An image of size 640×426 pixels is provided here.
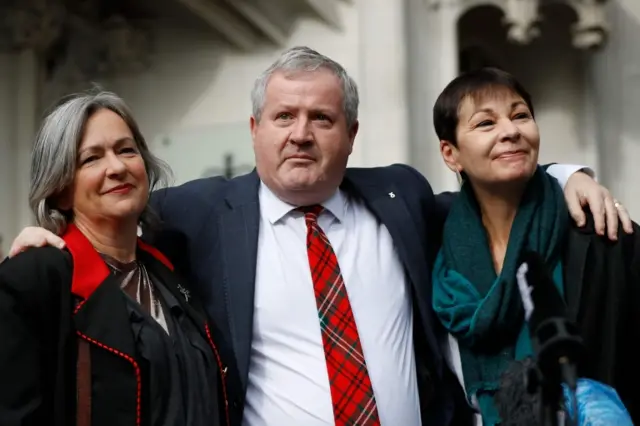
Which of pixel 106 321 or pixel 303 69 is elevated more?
pixel 303 69

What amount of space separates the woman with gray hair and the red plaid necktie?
248mm

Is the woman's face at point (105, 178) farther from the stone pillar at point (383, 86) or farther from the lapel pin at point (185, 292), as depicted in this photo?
the stone pillar at point (383, 86)

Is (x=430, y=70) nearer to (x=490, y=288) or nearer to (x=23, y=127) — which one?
(x=23, y=127)

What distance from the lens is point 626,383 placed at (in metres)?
2.26

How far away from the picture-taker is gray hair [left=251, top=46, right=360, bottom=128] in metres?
2.45

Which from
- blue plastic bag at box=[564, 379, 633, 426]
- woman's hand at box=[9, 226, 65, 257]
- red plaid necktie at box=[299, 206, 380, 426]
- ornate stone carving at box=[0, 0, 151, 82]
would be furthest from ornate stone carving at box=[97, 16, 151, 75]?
blue plastic bag at box=[564, 379, 633, 426]

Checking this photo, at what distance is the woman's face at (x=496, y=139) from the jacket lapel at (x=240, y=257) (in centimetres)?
50

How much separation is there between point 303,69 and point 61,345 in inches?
34.6

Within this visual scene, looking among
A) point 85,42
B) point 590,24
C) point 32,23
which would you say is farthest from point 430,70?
point 32,23

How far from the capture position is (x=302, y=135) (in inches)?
93.0

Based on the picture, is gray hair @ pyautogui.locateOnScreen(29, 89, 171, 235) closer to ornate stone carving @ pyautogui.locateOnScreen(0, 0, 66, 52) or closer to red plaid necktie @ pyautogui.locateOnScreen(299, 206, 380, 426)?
red plaid necktie @ pyautogui.locateOnScreen(299, 206, 380, 426)

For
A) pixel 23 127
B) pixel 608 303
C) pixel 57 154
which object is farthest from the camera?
pixel 23 127

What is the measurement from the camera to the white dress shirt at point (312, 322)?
2303mm

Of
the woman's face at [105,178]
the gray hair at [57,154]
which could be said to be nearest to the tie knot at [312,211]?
the woman's face at [105,178]
